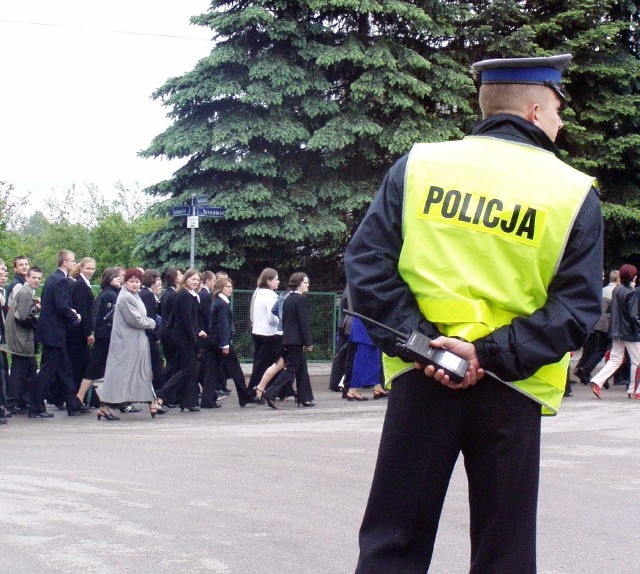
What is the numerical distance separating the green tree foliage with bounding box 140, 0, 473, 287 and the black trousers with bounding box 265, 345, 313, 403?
282 inches

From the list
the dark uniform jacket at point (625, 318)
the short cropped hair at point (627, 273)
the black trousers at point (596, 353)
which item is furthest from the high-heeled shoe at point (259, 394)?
the black trousers at point (596, 353)

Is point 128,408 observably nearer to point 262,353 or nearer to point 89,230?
point 262,353

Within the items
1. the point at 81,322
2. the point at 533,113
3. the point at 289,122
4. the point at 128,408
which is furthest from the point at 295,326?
the point at 533,113

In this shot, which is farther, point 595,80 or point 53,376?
point 595,80

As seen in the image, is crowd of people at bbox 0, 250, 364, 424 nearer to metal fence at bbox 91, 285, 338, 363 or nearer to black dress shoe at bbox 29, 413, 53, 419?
black dress shoe at bbox 29, 413, 53, 419

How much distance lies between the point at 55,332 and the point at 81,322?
0.59 m

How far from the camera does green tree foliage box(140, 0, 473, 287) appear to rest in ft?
71.7

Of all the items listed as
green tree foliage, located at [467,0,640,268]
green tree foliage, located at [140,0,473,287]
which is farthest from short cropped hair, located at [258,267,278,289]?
green tree foliage, located at [467,0,640,268]

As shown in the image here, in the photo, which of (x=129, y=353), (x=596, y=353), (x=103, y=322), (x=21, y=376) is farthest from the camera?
(x=596, y=353)

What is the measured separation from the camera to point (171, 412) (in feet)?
47.1

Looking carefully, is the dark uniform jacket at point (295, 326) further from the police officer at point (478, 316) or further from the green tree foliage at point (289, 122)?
the police officer at point (478, 316)

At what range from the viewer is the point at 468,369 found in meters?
3.22

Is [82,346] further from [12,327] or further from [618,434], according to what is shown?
[618,434]

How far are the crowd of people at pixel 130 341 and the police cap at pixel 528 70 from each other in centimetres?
974
